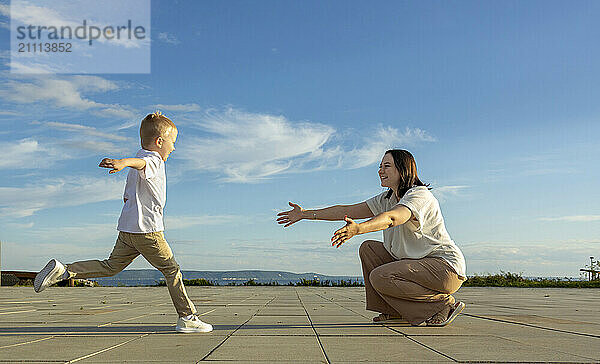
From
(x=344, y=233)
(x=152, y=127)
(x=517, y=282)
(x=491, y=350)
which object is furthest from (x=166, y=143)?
(x=517, y=282)

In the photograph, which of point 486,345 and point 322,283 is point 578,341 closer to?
point 486,345

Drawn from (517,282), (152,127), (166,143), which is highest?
(152,127)

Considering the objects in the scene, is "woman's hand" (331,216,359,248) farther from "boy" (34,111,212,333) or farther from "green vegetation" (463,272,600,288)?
"green vegetation" (463,272,600,288)

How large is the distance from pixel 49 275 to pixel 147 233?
88cm

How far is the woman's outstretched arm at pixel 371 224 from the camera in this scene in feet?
12.2

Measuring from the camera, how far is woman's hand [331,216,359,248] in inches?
145

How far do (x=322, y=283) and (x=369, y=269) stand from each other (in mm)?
17478

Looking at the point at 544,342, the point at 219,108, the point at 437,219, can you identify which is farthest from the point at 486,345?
the point at 219,108

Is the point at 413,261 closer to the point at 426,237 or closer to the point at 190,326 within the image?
the point at 426,237

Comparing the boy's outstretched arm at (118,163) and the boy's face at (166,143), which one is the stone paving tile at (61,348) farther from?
the boy's face at (166,143)

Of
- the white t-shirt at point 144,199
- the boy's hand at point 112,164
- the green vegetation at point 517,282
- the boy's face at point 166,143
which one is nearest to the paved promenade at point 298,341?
the white t-shirt at point 144,199

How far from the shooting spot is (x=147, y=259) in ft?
14.9

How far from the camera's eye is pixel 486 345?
147 inches

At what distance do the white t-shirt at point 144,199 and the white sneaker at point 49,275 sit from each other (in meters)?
0.58
